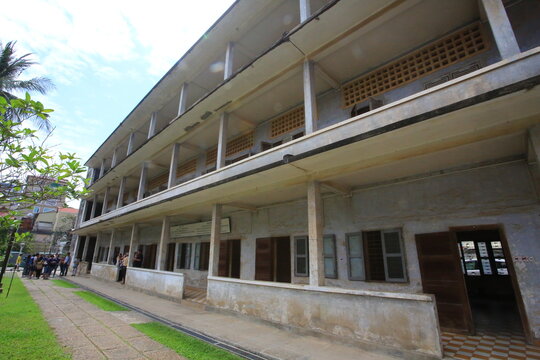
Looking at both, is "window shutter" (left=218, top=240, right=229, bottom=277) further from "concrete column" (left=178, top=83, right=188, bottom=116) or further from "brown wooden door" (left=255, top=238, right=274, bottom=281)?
"concrete column" (left=178, top=83, right=188, bottom=116)

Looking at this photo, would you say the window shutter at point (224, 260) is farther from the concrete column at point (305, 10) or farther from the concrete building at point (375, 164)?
the concrete column at point (305, 10)

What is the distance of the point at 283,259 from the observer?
853 centimetres

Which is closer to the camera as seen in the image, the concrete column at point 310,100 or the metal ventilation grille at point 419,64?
the metal ventilation grille at point 419,64

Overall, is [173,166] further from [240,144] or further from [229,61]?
[229,61]

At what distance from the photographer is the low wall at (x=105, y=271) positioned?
1444 centimetres

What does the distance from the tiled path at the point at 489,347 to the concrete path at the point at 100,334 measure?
4.45 m

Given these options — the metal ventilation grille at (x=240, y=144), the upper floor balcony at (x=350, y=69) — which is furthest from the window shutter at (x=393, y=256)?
the metal ventilation grille at (x=240, y=144)

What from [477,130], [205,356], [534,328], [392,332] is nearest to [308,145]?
[477,130]

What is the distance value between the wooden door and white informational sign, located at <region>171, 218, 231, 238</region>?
2467 millimetres

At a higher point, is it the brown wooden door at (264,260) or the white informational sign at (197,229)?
the white informational sign at (197,229)

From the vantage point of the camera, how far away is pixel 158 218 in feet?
41.3

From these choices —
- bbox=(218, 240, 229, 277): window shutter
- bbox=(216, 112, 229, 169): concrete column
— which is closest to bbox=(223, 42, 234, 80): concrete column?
bbox=(216, 112, 229, 169): concrete column

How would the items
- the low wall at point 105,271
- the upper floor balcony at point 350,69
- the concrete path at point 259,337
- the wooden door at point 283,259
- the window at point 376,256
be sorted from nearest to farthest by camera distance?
the concrete path at point 259,337
the upper floor balcony at point 350,69
the window at point 376,256
the wooden door at point 283,259
the low wall at point 105,271

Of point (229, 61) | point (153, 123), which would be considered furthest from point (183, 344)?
point (153, 123)
